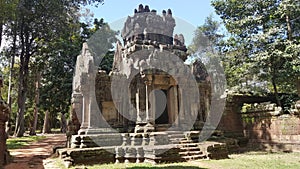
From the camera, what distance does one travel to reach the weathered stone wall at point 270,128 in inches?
512

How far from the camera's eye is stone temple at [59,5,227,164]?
9992mm

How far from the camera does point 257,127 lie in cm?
1550

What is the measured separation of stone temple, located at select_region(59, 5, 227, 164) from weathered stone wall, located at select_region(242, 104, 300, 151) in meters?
2.83

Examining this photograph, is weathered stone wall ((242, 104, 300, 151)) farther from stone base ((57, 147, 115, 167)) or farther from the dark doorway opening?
stone base ((57, 147, 115, 167))

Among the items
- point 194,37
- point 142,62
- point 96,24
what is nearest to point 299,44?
point 142,62

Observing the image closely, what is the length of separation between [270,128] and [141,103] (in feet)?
25.0

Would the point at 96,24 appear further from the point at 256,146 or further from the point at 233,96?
the point at 256,146

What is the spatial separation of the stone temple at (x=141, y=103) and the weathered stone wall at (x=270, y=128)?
2.83 meters

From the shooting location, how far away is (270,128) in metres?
14.6

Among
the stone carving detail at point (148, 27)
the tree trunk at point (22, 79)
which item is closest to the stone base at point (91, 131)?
the stone carving detail at point (148, 27)

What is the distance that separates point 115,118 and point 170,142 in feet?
9.49

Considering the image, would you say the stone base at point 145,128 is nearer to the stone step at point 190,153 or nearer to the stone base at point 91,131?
the stone base at point 91,131

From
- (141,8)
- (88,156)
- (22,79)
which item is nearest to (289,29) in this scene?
(141,8)

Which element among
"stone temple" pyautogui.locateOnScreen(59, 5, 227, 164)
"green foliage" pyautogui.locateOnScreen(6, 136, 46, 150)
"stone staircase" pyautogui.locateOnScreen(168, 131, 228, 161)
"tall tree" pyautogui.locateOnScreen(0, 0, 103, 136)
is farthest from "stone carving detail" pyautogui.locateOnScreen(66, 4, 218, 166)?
"tall tree" pyautogui.locateOnScreen(0, 0, 103, 136)
